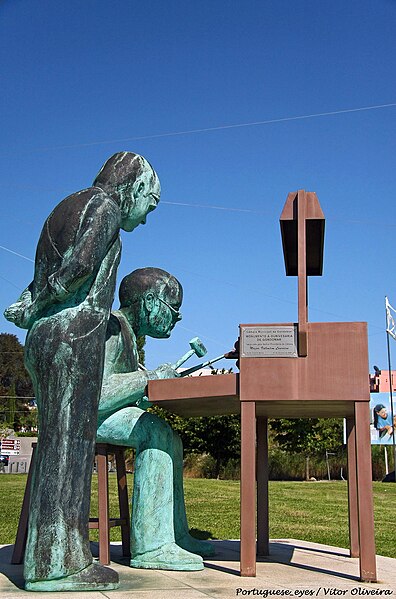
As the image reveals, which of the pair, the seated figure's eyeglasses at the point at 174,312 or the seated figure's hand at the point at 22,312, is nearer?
the seated figure's hand at the point at 22,312

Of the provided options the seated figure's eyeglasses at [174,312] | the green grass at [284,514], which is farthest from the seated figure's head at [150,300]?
the green grass at [284,514]

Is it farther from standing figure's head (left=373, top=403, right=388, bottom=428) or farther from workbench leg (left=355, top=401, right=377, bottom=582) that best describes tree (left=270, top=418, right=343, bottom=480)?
workbench leg (left=355, top=401, right=377, bottom=582)

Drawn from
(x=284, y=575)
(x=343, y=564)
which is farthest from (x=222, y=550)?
(x=284, y=575)

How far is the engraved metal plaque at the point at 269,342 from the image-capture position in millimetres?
5453

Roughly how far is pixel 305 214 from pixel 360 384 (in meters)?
1.31

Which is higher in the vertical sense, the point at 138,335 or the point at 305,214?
the point at 305,214

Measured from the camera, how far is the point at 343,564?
21.1ft

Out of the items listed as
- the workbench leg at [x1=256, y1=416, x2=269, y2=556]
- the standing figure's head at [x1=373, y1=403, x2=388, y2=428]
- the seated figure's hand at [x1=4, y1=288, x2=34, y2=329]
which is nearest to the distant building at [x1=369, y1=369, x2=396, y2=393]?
the standing figure's head at [x1=373, y1=403, x2=388, y2=428]

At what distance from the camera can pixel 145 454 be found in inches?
229

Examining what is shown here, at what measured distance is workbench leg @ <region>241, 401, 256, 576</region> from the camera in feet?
17.5

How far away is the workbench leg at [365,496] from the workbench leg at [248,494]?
29.1 inches

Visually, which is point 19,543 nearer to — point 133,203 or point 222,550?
point 222,550

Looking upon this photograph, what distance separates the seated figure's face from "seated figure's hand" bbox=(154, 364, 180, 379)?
58 centimetres

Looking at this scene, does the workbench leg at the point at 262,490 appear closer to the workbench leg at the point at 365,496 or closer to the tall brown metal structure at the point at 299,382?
the tall brown metal structure at the point at 299,382
